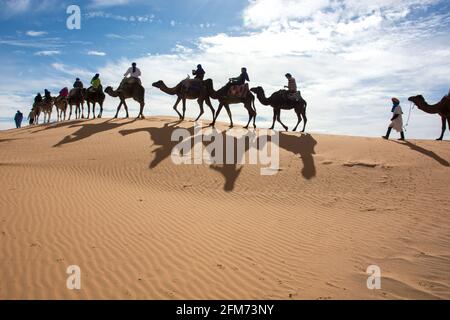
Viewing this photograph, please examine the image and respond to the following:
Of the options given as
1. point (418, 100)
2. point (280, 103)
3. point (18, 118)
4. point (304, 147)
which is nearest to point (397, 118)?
point (418, 100)

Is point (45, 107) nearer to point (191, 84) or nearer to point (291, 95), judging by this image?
point (191, 84)

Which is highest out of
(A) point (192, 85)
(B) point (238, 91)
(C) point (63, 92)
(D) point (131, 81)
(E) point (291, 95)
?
(C) point (63, 92)

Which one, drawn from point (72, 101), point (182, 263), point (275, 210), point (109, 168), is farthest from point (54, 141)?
point (182, 263)

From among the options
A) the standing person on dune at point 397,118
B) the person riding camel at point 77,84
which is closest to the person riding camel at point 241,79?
the standing person on dune at point 397,118

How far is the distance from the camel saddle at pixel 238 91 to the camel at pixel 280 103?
707 mm

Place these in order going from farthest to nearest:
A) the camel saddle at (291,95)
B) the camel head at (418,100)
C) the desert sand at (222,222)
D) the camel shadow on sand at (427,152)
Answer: the camel saddle at (291,95), the camel head at (418,100), the camel shadow on sand at (427,152), the desert sand at (222,222)

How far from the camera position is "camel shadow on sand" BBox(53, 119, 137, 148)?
16098 millimetres

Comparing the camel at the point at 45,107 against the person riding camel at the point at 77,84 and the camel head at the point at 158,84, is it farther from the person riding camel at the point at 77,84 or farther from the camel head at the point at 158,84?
the camel head at the point at 158,84

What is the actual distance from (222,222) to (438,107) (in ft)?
44.7

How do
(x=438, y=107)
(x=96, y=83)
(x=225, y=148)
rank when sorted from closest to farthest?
1. (x=225, y=148)
2. (x=438, y=107)
3. (x=96, y=83)

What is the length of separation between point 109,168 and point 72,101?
487 inches

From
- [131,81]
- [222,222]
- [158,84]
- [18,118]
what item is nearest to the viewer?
[222,222]

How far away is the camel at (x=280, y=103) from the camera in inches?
690

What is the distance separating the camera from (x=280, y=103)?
17.6m
